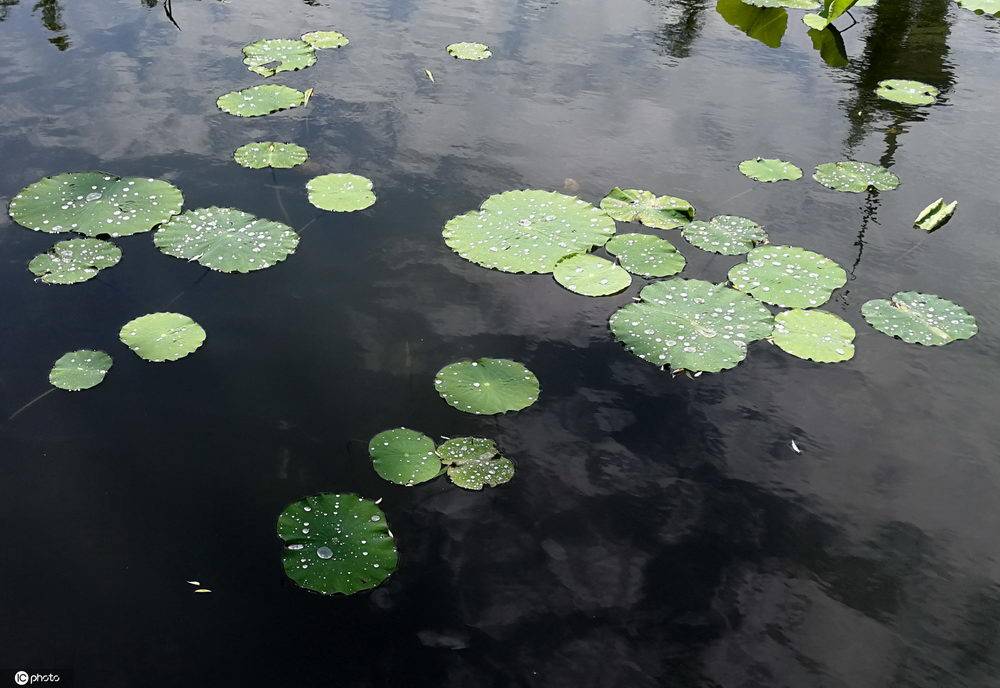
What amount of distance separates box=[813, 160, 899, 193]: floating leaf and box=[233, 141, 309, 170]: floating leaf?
3.08 meters

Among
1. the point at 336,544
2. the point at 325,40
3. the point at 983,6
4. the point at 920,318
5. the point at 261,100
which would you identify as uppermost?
the point at 983,6

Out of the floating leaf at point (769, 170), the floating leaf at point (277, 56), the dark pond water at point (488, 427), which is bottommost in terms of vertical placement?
the dark pond water at point (488, 427)

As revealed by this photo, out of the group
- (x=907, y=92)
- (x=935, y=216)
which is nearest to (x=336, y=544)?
(x=935, y=216)

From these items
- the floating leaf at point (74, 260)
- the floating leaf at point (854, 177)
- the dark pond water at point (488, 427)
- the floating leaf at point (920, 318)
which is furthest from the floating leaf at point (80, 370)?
the floating leaf at point (854, 177)

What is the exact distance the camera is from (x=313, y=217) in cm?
425

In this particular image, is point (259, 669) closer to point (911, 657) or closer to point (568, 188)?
point (911, 657)

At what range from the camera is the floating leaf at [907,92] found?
225 inches

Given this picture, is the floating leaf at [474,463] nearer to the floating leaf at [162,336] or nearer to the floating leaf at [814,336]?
the floating leaf at [162,336]

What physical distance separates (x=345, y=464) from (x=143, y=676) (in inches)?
37.7

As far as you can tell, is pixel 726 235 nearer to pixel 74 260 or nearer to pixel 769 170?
pixel 769 170

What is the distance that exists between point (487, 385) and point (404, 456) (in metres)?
0.49

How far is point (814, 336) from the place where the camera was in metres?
3.64

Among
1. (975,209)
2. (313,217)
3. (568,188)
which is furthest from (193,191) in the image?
(975,209)

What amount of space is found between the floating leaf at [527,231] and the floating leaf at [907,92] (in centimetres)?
288
